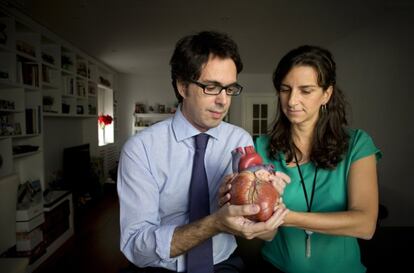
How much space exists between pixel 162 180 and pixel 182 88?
0.36 m

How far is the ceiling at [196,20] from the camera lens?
10.0ft

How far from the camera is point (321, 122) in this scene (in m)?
1.18

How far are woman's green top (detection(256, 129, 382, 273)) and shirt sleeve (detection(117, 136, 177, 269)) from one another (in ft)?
1.56

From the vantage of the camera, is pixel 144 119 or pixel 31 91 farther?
pixel 144 119

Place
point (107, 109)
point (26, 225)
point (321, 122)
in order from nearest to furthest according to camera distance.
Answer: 1. point (321, 122)
2. point (26, 225)
3. point (107, 109)

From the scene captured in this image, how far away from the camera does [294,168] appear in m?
1.15

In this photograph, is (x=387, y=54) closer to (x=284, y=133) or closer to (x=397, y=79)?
(x=397, y=79)

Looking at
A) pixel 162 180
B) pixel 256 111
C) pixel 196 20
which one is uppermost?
pixel 196 20

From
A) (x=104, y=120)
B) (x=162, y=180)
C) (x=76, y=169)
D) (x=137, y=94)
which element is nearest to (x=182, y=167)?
(x=162, y=180)

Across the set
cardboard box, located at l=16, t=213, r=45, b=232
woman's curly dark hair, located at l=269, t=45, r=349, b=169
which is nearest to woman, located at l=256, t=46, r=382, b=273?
woman's curly dark hair, located at l=269, t=45, r=349, b=169

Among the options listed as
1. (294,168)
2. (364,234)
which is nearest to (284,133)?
(294,168)

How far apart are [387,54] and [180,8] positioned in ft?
8.33

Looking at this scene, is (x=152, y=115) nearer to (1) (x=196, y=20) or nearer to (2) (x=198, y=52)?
(1) (x=196, y=20)

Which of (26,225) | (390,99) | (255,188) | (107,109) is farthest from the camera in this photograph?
(107,109)
